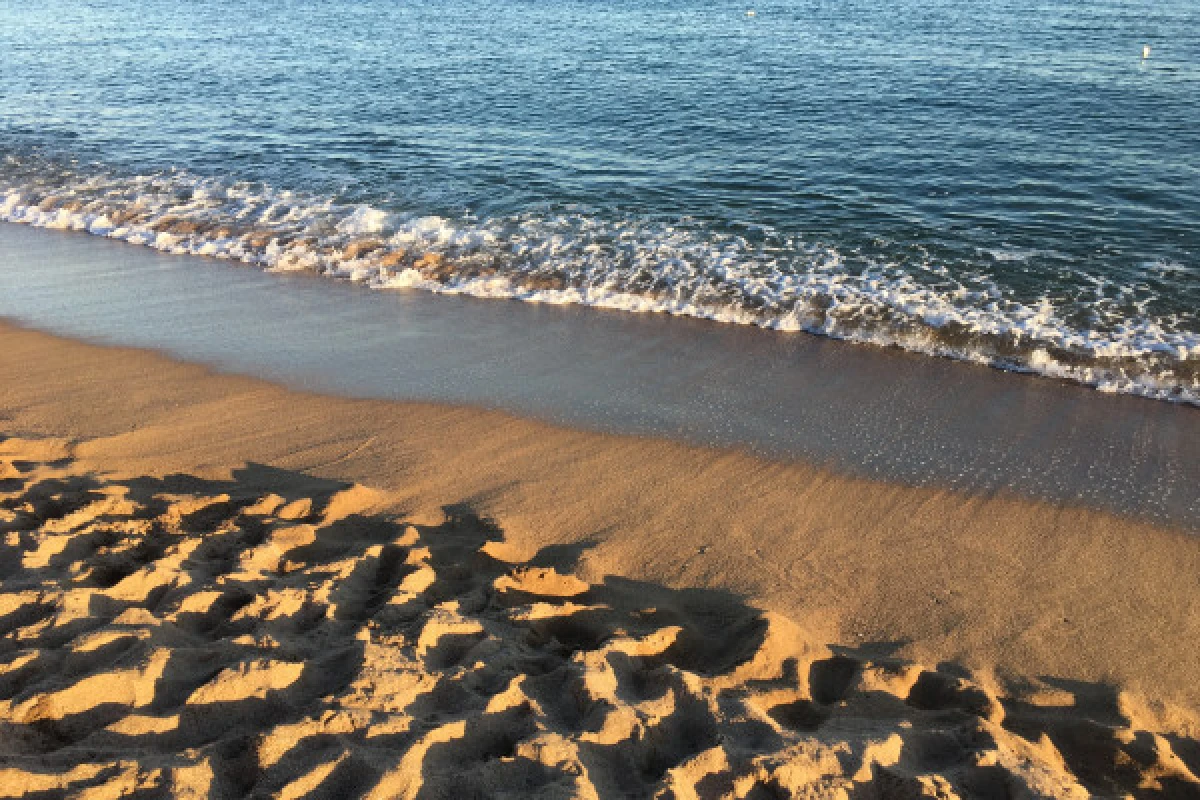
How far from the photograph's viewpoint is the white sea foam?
288 inches

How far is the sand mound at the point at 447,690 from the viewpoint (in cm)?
292

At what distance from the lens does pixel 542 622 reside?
13.4 ft

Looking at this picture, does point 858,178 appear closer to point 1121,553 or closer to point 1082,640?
point 1121,553

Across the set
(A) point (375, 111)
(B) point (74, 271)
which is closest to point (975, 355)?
(B) point (74, 271)

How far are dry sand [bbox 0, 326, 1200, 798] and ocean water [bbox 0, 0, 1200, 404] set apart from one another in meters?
3.00

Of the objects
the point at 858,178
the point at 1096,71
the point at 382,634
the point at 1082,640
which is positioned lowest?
the point at 1082,640

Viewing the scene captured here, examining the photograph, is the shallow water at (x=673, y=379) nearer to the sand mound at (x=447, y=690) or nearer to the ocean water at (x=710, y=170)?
the ocean water at (x=710, y=170)

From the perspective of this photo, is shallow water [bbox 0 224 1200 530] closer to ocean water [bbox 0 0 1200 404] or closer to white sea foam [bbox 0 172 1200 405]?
white sea foam [bbox 0 172 1200 405]

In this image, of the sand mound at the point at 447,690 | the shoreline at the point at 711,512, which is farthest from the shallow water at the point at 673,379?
the sand mound at the point at 447,690

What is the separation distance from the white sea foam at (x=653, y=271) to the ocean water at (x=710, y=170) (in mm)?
38

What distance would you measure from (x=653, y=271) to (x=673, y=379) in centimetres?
249

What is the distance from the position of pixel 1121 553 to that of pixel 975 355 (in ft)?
9.04

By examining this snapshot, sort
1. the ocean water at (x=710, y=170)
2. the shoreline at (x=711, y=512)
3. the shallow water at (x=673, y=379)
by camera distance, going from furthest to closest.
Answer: the ocean water at (x=710, y=170)
the shallow water at (x=673, y=379)
the shoreline at (x=711, y=512)

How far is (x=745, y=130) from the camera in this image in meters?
14.9
